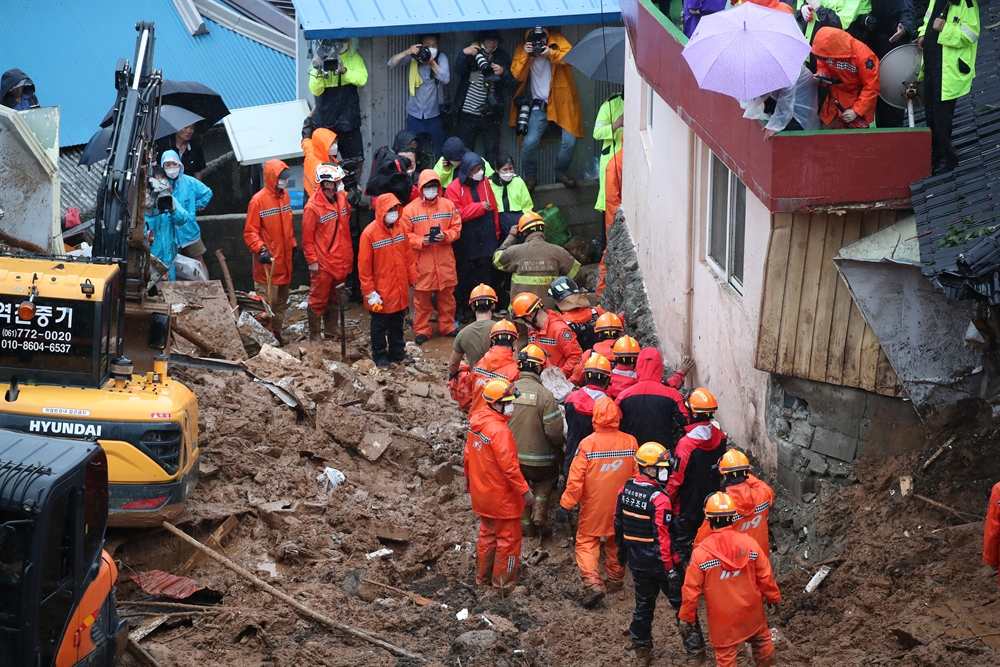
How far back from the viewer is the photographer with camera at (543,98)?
1678 centimetres

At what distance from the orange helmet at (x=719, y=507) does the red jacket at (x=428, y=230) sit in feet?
24.8

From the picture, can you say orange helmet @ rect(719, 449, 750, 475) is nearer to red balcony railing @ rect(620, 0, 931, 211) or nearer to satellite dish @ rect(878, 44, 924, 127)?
red balcony railing @ rect(620, 0, 931, 211)

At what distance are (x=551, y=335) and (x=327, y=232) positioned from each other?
13.1 feet

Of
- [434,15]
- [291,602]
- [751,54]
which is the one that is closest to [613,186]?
[434,15]

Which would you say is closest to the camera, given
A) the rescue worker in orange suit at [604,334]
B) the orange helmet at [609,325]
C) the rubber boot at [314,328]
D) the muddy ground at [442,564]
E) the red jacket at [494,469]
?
the muddy ground at [442,564]

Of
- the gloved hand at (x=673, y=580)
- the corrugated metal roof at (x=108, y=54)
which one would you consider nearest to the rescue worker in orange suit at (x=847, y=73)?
the gloved hand at (x=673, y=580)

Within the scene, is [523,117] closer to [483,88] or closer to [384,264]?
[483,88]

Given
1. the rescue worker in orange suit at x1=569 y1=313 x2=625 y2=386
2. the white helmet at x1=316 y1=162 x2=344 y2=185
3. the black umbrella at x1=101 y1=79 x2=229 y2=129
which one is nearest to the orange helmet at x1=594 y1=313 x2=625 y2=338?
the rescue worker in orange suit at x1=569 y1=313 x2=625 y2=386

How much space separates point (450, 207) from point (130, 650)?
7.84m

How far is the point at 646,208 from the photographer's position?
44.8ft

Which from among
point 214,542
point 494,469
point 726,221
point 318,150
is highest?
point 318,150

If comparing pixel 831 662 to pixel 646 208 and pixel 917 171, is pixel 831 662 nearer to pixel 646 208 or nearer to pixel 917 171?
pixel 917 171

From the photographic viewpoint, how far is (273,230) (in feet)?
48.9

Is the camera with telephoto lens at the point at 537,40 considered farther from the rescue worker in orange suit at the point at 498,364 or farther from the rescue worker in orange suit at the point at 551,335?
the rescue worker in orange suit at the point at 498,364
